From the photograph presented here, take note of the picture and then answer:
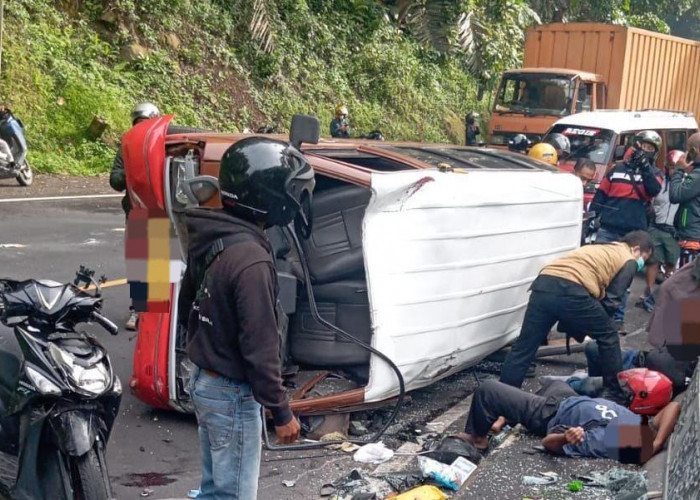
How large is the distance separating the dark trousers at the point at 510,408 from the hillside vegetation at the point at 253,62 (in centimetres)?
1114

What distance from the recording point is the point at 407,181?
5.01m

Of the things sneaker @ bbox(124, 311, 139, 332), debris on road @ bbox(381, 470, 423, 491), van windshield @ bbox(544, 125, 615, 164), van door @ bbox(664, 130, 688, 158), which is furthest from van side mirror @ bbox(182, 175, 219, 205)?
van door @ bbox(664, 130, 688, 158)

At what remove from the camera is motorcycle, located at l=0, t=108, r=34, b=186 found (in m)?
12.8

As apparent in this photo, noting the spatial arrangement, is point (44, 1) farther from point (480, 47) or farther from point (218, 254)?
point (218, 254)

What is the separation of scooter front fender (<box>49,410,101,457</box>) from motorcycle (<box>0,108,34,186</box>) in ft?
33.5

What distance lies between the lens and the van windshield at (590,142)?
11.8 meters

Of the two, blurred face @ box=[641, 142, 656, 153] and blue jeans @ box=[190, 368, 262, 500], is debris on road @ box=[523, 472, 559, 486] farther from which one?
blurred face @ box=[641, 142, 656, 153]

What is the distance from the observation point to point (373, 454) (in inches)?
197

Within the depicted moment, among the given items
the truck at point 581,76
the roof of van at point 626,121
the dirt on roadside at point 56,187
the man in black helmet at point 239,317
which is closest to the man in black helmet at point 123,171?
the man in black helmet at point 239,317

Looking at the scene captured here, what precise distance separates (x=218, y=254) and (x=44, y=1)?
14787mm

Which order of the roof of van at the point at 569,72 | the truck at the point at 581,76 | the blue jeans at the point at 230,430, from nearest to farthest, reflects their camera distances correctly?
the blue jeans at the point at 230,430 → the roof of van at the point at 569,72 → the truck at the point at 581,76

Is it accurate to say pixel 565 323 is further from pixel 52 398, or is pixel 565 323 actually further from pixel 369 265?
pixel 52 398

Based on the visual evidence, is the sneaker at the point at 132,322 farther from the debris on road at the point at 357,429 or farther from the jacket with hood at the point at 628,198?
the jacket with hood at the point at 628,198

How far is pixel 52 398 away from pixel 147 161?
1743mm
